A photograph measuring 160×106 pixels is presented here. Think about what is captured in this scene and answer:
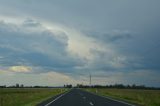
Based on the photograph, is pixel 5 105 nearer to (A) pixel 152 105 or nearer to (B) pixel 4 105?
(B) pixel 4 105

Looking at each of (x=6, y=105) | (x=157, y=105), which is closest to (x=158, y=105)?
(x=157, y=105)

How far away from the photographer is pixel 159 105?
26922 millimetres

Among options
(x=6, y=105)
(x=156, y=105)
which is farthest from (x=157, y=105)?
(x=6, y=105)

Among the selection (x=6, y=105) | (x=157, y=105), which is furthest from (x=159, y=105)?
(x=6, y=105)

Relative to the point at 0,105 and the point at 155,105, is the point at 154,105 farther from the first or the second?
the point at 0,105

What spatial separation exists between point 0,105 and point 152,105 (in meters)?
11.9

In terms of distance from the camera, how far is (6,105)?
27594 millimetres

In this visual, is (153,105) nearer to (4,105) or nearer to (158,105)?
(158,105)

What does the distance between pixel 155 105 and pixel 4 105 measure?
12106 mm

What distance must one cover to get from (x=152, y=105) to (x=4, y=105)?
11.8m

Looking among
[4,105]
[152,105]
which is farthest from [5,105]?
[152,105]

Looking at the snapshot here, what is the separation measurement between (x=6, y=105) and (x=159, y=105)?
1233cm

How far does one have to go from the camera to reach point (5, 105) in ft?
90.2

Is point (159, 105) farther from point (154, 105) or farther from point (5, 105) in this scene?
point (5, 105)
